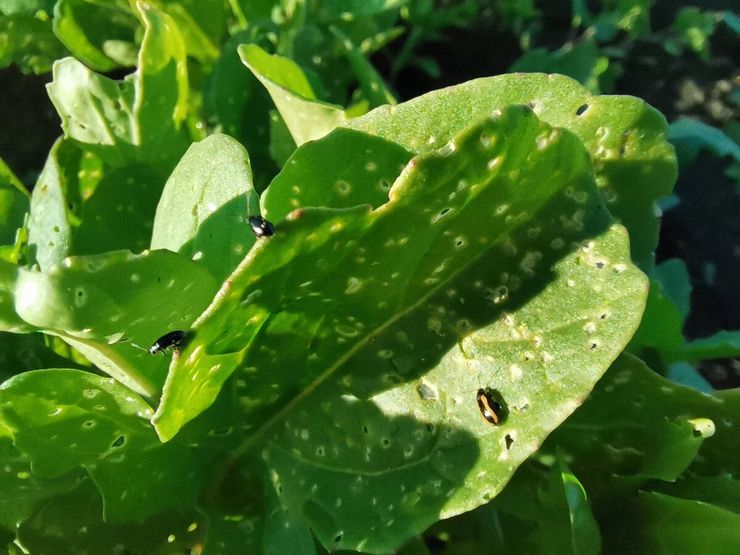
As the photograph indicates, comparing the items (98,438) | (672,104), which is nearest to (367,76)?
(98,438)

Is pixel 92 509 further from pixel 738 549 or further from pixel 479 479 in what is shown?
pixel 738 549

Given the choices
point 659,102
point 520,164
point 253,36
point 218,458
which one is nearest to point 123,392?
point 218,458

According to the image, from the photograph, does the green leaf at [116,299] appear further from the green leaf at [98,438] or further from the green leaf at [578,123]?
the green leaf at [578,123]

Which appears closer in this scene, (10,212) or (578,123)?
(578,123)

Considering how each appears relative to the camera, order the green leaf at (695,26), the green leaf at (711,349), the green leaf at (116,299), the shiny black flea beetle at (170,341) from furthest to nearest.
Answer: the green leaf at (695,26), the green leaf at (711,349), the shiny black flea beetle at (170,341), the green leaf at (116,299)

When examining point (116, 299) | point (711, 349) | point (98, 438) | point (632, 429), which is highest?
point (116, 299)

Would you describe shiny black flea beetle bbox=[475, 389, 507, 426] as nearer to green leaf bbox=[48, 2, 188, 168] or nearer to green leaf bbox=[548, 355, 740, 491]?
green leaf bbox=[548, 355, 740, 491]

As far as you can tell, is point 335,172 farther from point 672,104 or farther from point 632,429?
point 672,104

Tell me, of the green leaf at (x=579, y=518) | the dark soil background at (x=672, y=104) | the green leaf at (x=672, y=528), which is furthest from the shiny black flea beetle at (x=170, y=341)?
the dark soil background at (x=672, y=104)
